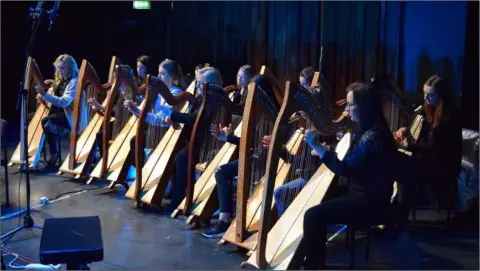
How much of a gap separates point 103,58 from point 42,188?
11.7ft

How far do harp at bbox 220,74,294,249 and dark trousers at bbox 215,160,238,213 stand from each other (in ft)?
0.47

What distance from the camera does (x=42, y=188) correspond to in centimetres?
507

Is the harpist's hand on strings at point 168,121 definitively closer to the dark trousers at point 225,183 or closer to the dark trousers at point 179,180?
the dark trousers at point 179,180

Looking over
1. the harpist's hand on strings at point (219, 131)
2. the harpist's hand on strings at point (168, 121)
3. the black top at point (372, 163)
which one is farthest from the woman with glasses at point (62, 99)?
the black top at point (372, 163)

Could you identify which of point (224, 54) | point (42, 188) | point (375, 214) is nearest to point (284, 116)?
point (375, 214)

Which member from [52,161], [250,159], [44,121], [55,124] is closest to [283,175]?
[250,159]

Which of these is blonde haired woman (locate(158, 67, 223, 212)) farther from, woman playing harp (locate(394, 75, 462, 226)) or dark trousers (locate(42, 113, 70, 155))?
dark trousers (locate(42, 113, 70, 155))

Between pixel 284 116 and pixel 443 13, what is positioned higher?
pixel 443 13

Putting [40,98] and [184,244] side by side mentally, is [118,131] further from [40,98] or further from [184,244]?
[184,244]

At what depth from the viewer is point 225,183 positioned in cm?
386

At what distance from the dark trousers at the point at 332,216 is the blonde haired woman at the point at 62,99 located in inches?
115

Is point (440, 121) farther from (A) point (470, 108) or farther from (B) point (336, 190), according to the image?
(A) point (470, 108)

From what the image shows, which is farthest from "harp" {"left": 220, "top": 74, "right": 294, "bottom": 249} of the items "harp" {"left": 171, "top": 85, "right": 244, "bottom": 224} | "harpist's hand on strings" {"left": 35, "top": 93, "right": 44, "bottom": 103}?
"harpist's hand on strings" {"left": 35, "top": 93, "right": 44, "bottom": 103}

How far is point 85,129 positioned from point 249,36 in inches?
98.4
